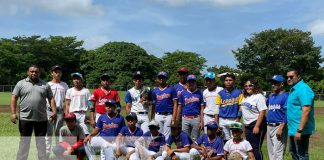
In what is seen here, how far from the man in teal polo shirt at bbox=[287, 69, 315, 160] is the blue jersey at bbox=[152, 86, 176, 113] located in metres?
2.64

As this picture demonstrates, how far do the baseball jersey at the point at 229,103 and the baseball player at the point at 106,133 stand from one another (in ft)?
6.46

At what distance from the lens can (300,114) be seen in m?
6.70

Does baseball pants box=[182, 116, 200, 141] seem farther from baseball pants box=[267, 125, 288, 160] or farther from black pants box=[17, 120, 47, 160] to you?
black pants box=[17, 120, 47, 160]

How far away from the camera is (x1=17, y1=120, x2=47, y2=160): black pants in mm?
7703

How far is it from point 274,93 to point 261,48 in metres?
56.4

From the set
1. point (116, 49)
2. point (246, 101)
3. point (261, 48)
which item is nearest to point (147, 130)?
point (246, 101)

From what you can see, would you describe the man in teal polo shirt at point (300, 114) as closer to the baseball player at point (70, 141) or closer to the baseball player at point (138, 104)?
the baseball player at point (138, 104)

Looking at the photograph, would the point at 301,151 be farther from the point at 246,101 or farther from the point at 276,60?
the point at 276,60

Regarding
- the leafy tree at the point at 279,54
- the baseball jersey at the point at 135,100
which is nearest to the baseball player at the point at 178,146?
the baseball jersey at the point at 135,100

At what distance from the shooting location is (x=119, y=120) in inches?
322

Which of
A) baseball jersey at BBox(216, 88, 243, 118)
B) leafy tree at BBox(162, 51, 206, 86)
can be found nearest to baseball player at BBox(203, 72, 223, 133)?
baseball jersey at BBox(216, 88, 243, 118)

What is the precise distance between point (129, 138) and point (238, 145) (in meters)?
2.03

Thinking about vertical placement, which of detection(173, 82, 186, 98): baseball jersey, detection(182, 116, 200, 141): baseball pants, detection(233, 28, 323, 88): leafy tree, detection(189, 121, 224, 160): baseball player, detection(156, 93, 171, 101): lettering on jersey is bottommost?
detection(189, 121, 224, 160): baseball player

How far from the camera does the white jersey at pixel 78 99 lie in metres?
8.91
